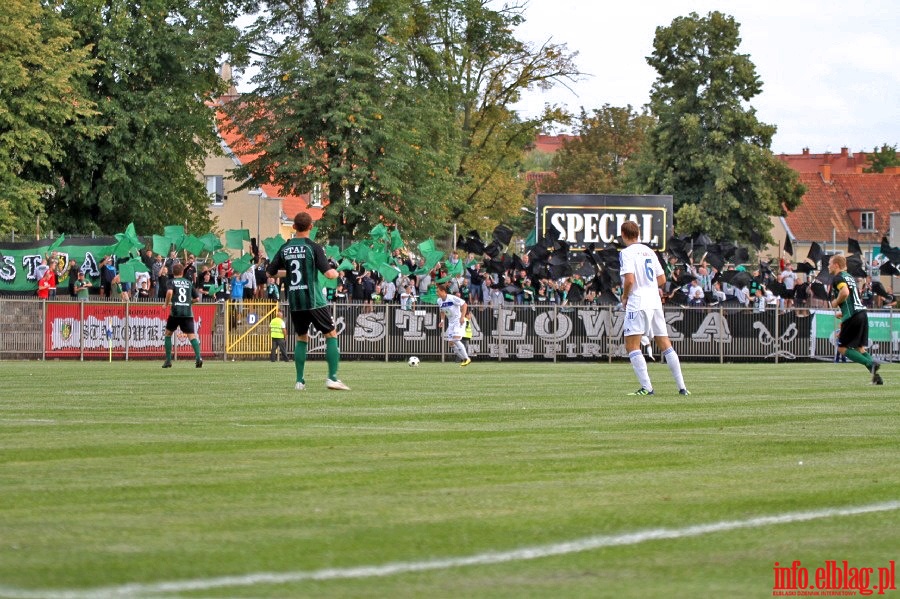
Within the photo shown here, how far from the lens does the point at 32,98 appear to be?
45.8 m

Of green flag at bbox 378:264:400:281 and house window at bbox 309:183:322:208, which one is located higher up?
house window at bbox 309:183:322:208

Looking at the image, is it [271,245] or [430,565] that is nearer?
[430,565]

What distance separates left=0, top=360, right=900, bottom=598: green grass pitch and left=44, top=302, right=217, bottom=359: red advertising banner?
19.5 m

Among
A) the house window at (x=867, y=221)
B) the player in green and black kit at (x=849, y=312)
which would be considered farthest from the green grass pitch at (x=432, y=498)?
the house window at (x=867, y=221)

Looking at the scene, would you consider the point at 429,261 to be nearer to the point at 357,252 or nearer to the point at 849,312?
the point at 357,252

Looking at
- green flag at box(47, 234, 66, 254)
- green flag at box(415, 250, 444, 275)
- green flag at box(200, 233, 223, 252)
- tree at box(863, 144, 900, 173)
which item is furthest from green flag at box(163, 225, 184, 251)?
tree at box(863, 144, 900, 173)

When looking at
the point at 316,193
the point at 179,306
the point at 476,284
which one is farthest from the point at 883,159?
the point at 179,306

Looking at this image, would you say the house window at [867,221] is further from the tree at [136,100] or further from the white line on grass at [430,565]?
the white line on grass at [430,565]

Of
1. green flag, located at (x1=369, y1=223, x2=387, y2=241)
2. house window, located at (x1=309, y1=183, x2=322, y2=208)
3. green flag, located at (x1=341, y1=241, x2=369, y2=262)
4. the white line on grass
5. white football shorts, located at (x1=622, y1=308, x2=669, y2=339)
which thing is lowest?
the white line on grass

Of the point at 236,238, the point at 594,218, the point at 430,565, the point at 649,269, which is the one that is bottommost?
the point at 430,565

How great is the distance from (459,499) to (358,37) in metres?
42.4

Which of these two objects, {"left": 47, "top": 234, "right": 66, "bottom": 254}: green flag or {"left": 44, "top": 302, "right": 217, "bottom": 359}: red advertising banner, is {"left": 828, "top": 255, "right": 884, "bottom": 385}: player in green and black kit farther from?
{"left": 47, "top": 234, "right": 66, "bottom": 254}: green flag

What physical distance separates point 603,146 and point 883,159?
39.3 meters

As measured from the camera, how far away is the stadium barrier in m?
33.0
